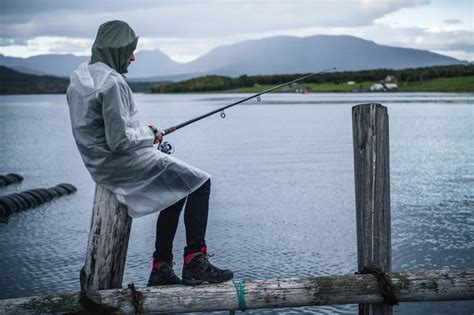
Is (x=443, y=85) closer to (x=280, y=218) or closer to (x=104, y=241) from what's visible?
(x=280, y=218)

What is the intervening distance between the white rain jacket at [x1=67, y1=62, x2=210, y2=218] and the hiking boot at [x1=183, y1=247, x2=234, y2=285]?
0.50 meters

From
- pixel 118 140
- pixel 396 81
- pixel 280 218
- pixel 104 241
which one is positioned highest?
pixel 118 140

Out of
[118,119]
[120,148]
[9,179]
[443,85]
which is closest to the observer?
[118,119]

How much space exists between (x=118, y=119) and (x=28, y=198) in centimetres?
1016

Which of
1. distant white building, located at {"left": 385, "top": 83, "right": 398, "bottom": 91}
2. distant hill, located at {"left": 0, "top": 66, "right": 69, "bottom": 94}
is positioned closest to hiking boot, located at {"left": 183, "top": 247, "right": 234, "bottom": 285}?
distant white building, located at {"left": 385, "top": 83, "right": 398, "bottom": 91}

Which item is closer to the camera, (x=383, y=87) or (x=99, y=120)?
(x=99, y=120)

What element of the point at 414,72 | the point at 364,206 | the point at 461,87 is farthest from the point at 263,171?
the point at 414,72

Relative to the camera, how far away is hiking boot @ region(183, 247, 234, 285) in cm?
534

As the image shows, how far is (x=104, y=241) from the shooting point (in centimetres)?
530

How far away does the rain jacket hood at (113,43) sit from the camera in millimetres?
5215

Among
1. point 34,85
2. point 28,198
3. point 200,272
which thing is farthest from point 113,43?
point 34,85

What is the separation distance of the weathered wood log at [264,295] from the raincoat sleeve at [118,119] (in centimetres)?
113

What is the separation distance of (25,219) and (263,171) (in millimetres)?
7365

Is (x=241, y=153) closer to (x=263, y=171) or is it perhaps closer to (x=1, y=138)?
(x=263, y=171)
